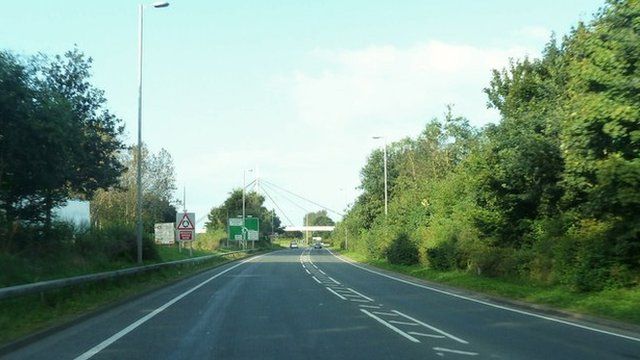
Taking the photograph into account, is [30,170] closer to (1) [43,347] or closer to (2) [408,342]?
(1) [43,347]

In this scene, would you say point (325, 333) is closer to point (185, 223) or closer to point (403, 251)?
point (185, 223)

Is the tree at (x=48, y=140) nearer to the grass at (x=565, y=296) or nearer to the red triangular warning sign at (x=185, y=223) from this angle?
the red triangular warning sign at (x=185, y=223)

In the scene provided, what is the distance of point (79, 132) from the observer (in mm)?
24469

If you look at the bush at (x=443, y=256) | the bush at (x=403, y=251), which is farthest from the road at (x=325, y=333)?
the bush at (x=403, y=251)

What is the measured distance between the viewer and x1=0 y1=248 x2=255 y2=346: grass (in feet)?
42.3

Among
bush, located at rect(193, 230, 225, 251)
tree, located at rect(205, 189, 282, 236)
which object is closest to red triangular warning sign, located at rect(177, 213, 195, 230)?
bush, located at rect(193, 230, 225, 251)

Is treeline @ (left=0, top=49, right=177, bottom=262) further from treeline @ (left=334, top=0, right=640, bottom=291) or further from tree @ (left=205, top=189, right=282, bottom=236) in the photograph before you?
tree @ (left=205, top=189, right=282, bottom=236)

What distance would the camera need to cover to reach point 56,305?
53.7 feet

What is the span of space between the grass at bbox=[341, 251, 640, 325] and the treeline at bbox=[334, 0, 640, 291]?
491 mm

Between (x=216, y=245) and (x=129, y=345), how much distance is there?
78803 millimetres

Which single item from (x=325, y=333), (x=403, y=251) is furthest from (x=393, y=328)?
(x=403, y=251)

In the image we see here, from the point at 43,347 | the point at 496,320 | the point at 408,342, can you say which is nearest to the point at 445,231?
the point at 496,320

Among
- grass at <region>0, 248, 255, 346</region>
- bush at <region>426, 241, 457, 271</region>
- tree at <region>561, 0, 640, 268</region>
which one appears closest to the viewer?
grass at <region>0, 248, 255, 346</region>

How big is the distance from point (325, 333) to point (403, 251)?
33.9 m
